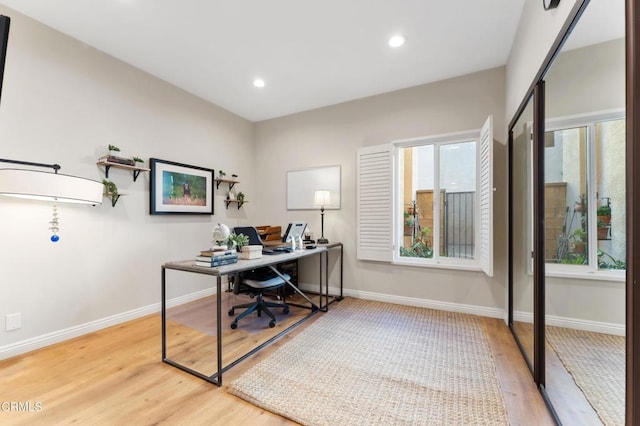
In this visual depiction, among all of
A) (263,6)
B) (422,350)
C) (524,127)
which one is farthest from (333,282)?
(263,6)

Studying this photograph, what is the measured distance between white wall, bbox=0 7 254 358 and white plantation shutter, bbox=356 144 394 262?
2.26m

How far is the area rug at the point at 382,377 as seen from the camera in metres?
1.55

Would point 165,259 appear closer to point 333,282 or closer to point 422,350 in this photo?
point 333,282

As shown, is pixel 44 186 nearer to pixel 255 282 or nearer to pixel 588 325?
pixel 255 282

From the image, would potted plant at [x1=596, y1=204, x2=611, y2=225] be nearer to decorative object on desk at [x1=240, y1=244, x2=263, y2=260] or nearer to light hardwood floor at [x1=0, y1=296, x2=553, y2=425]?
light hardwood floor at [x1=0, y1=296, x2=553, y2=425]

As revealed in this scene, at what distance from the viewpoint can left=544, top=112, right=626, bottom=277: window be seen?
95 centimetres

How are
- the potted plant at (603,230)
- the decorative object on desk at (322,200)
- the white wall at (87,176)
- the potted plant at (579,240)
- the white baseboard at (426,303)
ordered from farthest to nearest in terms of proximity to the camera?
the decorative object on desk at (322,200) → the white baseboard at (426,303) → the white wall at (87,176) → the potted plant at (579,240) → the potted plant at (603,230)

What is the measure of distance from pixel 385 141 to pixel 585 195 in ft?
8.21

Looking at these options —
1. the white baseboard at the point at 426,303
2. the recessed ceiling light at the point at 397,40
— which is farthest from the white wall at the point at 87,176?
the recessed ceiling light at the point at 397,40

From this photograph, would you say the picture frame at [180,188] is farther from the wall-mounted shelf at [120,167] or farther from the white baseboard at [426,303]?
the white baseboard at [426,303]

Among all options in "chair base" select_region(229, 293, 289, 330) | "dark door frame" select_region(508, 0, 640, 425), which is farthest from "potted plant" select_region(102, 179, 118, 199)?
"dark door frame" select_region(508, 0, 640, 425)

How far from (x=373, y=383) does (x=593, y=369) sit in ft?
3.82

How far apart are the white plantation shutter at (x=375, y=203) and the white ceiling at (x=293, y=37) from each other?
870 millimetres

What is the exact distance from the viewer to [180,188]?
3398mm
